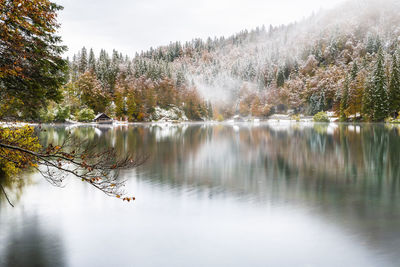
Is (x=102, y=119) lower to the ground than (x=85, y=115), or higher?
lower

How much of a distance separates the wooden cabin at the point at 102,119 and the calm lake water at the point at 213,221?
325ft

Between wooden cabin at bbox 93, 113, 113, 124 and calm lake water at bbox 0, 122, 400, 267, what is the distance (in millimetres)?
99137

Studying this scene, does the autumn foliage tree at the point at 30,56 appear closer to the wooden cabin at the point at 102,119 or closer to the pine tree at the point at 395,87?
the pine tree at the point at 395,87

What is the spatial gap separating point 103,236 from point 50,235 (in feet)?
6.10

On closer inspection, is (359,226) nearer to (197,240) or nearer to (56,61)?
(197,240)

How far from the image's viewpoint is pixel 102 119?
116438mm

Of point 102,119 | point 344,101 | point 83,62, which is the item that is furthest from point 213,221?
point 83,62

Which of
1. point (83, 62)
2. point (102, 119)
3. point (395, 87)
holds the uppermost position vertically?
point (83, 62)

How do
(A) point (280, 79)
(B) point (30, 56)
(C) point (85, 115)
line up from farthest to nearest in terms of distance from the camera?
(A) point (280, 79) → (C) point (85, 115) → (B) point (30, 56)

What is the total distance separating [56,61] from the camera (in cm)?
2097

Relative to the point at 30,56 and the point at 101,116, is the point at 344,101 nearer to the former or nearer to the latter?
Answer: the point at 101,116

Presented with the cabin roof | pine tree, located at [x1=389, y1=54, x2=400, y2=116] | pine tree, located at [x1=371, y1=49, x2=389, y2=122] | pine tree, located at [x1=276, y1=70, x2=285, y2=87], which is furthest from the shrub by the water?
pine tree, located at [x1=276, y1=70, x2=285, y2=87]

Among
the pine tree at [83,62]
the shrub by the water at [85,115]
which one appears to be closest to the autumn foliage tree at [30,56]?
the shrub by the water at [85,115]

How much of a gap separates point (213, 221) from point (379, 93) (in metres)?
85.2
